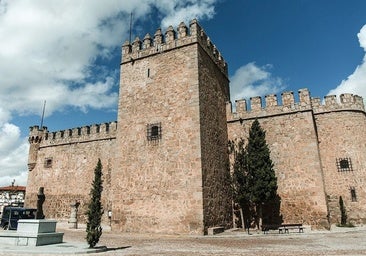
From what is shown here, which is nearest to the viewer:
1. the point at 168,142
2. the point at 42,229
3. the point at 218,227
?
the point at 42,229

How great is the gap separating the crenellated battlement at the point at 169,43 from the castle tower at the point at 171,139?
51 mm

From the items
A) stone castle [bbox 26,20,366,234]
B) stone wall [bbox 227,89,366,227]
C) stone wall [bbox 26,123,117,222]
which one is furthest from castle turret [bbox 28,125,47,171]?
stone wall [bbox 227,89,366,227]

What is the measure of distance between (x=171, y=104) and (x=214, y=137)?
97.2 inches

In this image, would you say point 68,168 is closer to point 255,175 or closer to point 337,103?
point 255,175

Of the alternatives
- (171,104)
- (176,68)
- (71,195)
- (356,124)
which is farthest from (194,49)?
(71,195)

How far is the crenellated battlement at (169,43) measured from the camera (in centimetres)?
1395

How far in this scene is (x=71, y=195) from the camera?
18.5m

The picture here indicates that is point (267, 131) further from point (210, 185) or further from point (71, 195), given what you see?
point (71, 195)

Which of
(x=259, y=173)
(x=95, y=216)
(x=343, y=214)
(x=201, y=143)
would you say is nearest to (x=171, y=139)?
(x=201, y=143)

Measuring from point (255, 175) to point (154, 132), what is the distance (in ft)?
15.8

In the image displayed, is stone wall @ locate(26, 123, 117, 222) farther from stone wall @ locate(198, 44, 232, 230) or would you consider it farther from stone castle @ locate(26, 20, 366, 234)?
stone wall @ locate(198, 44, 232, 230)

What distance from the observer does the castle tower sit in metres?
12.1

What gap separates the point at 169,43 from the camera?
1438cm

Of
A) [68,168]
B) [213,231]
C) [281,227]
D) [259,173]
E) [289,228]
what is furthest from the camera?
[68,168]
